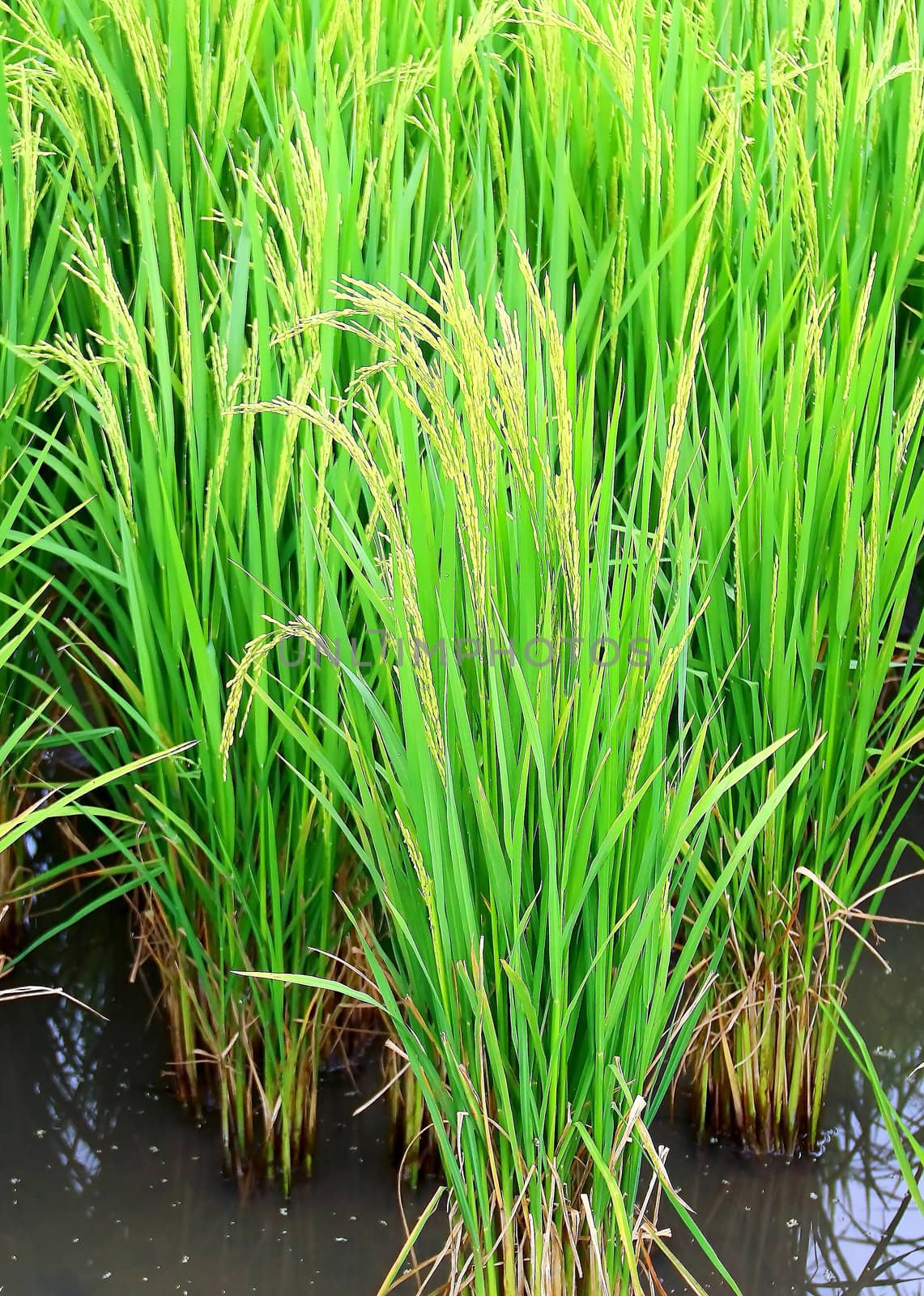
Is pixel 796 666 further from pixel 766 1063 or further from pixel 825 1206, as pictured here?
pixel 825 1206

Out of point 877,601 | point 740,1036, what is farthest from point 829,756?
point 740,1036

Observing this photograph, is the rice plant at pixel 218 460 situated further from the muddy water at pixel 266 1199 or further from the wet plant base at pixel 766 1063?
the wet plant base at pixel 766 1063

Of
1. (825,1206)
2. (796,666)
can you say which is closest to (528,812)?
(796,666)

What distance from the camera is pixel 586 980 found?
3.49ft

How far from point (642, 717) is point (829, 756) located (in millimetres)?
489

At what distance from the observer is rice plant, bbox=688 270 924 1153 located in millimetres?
1358

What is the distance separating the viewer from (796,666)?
1.43 metres

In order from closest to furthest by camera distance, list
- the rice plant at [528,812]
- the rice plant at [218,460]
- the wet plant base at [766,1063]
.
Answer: the rice plant at [528,812] → the rice plant at [218,460] → the wet plant base at [766,1063]

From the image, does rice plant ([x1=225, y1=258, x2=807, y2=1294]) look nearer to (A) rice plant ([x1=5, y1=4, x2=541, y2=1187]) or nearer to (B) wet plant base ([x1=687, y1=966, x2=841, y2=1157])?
(A) rice plant ([x1=5, y1=4, x2=541, y2=1187])

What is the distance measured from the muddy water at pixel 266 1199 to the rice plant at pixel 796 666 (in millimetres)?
82

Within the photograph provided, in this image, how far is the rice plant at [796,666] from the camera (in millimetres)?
1358

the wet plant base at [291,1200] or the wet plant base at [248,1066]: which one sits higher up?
the wet plant base at [248,1066]

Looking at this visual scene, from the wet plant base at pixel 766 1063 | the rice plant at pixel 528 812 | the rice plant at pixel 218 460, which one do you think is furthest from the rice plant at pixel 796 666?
the rice plant at pixel 218 460

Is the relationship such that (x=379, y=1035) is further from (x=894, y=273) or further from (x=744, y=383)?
(x=894, y=273)
